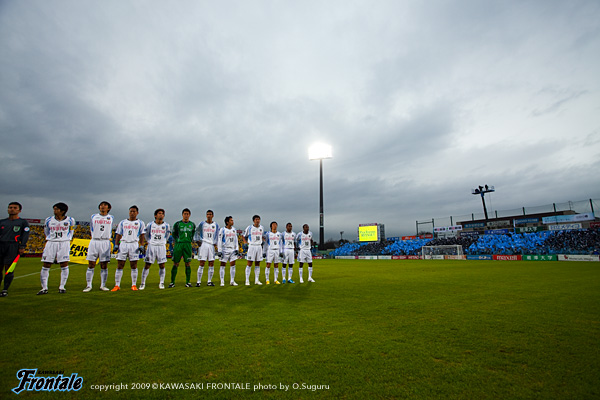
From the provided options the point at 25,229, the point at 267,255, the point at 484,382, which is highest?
the point at 25,229

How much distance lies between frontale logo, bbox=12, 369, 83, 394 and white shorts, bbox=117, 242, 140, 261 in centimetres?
575

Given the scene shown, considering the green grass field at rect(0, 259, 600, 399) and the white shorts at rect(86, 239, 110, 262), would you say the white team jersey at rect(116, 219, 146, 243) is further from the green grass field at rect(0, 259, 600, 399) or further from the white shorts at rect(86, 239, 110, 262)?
the green grass field at rect(0, 259, 600, 399)

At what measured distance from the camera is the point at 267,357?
10.7ft

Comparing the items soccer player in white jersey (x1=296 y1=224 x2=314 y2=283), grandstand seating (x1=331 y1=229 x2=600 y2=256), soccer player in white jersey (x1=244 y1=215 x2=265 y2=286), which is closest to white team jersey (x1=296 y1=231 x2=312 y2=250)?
soccer player in white jersey (x1=296 y1=224 x2=314 y2=283)

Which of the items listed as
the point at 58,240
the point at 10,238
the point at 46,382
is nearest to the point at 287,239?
the point at 58,240

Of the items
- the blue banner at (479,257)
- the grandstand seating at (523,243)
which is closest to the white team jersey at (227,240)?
the grandstand seating at (523,243)

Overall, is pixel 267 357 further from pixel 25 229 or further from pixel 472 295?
pixel 25 229

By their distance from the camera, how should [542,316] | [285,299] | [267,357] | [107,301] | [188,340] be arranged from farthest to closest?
[285,299], [107,301], [542,316], [188,340], [267,357]

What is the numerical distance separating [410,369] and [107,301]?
6584 millimetres

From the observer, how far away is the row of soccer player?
25.0 ft

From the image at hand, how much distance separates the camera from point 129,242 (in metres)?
8.41

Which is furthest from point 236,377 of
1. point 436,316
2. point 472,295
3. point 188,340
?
point 472,295

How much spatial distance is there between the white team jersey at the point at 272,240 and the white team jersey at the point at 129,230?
4.22 meters

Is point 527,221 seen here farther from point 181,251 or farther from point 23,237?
point 23,237
